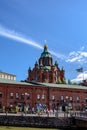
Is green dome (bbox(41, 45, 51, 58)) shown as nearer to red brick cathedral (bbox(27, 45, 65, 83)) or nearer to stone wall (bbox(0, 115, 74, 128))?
red brick cathedral (bbox(27, 45, 65, 83))

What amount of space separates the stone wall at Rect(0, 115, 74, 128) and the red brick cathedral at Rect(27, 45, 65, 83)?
317ft

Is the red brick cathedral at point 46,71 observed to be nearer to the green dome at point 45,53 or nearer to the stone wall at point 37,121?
the green dome at point 45,53

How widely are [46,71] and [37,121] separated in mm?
99492

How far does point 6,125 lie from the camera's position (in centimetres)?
6328

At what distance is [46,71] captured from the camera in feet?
535

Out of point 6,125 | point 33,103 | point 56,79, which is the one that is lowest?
point 6,125

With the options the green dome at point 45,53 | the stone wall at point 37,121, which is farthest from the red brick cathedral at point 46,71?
the stone wall at point 37,121

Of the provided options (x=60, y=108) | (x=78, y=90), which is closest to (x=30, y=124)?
(x=60, y=108)

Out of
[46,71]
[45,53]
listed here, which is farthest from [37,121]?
[45,53]

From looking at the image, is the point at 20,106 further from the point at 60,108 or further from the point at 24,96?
the point at 60,108

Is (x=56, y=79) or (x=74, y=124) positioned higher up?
(x=56, y=79)

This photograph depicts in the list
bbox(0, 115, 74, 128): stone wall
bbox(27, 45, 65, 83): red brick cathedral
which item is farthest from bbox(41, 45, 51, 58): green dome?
bbox(0, 115, 74, 128): stone wall

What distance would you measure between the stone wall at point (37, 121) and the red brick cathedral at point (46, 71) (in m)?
96.6

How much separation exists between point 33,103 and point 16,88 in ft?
23.0
